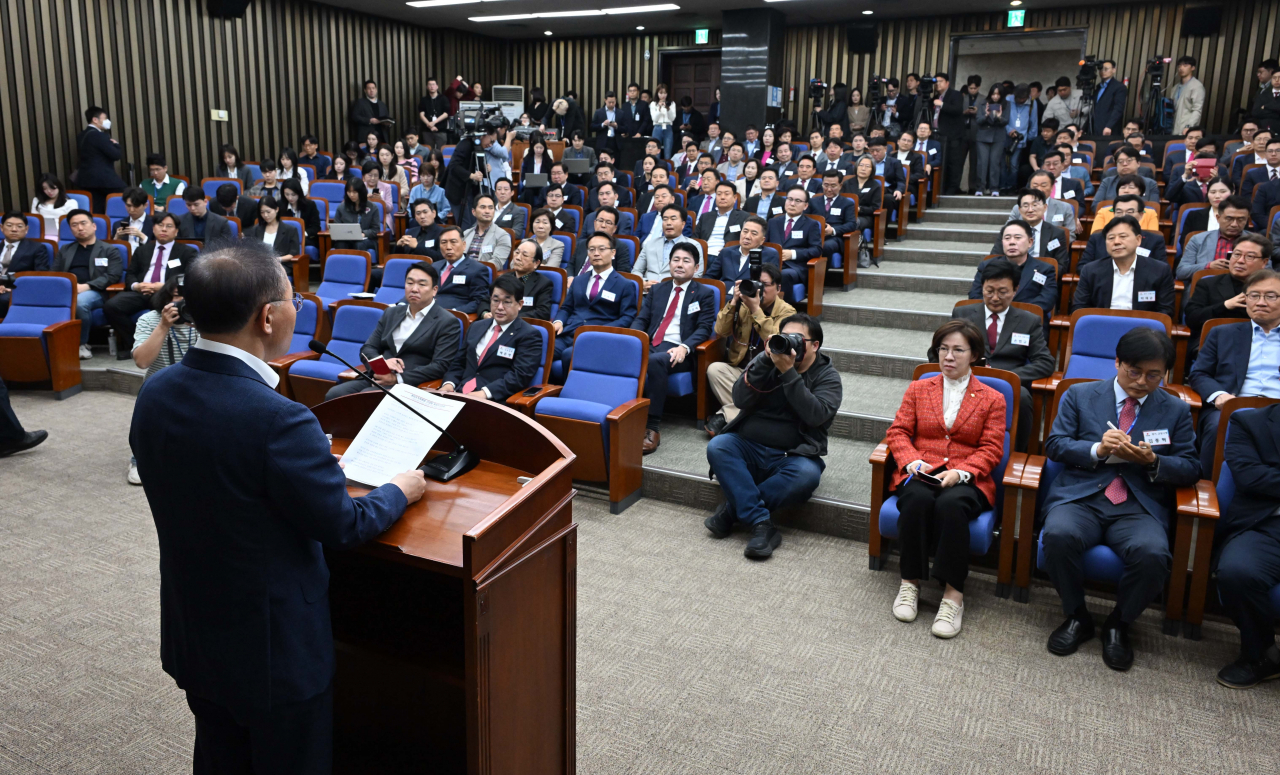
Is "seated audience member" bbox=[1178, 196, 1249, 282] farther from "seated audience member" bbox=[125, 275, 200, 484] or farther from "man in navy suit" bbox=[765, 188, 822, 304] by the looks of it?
"seated audience member" bbox=[125, 275, 200, 484]

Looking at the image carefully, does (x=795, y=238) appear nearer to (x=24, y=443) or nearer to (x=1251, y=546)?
(x=1251, y=546)

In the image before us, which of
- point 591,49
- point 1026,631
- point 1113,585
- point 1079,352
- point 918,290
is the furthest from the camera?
point 591,49

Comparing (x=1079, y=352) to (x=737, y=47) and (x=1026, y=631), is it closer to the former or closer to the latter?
(x=1026, y=631)

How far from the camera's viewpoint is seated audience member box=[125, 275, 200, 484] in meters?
2.61

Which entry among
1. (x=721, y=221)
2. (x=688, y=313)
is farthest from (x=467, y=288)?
(x=721, y=221)

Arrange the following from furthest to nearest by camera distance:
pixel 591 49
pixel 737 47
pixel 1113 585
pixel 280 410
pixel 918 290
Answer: pixel 591 49 → pixel 737 47 → pixel 918 290 → pixel 1113 585 → pixel 280 410

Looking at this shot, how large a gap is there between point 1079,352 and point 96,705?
360cm

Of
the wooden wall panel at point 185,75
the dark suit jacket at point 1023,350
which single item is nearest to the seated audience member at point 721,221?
the dark suit jacket at point 1023,350

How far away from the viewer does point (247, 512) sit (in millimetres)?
1129

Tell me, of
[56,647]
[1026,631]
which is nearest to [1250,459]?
[1026,631]

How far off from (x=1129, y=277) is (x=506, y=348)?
308 centimetres

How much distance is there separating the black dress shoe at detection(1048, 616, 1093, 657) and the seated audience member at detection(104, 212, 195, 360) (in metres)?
5.41

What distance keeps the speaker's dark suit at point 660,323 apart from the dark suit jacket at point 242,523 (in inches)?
112

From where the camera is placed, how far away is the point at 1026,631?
8.47 feet
